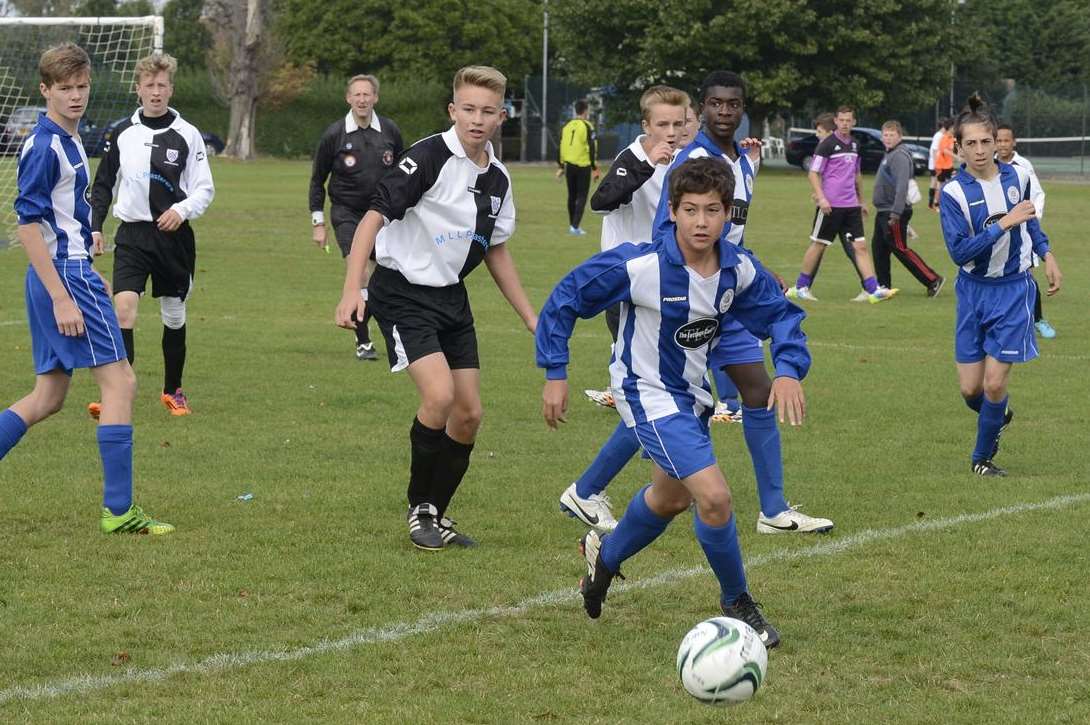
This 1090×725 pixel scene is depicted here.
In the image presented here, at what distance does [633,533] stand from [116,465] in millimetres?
2526

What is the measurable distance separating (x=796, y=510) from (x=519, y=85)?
2389 inches

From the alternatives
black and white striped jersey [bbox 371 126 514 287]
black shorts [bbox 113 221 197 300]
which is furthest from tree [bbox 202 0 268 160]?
black and white striped jersey [bbox 371 126 514 287]

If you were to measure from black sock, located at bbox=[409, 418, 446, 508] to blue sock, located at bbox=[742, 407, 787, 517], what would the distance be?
4.59ft

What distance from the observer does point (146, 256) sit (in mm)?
9938

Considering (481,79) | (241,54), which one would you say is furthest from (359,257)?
(241,54)

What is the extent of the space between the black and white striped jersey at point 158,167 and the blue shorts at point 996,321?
452cm

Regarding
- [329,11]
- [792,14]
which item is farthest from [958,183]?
[329,11]

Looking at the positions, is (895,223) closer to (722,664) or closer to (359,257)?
(359,257)

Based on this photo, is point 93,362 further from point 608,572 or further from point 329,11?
point 329,11

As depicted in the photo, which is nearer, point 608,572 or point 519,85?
point 608,572

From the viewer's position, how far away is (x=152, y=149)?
32.2 ft

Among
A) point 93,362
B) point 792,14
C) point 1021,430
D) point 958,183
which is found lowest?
point 1021,430

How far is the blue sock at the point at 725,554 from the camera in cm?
550

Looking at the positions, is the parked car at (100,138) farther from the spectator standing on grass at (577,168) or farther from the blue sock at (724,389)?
the spectator standing on grass at (577,168)
